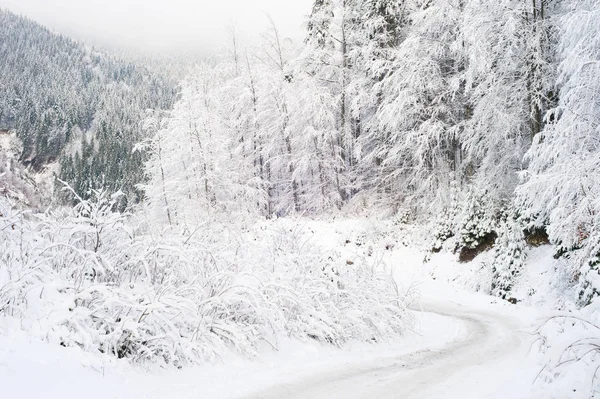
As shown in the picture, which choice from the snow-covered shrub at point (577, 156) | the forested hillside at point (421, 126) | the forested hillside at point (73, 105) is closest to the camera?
the snow-covered shrub at point (577, 156)

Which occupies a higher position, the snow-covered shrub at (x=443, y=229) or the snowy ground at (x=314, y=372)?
the snowy ground at (x=314, y=372)

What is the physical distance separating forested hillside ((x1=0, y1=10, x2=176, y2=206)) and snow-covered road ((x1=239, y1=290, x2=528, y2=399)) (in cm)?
7715

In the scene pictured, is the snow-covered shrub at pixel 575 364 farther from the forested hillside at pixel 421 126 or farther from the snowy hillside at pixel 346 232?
the forested hillside at pixel 421 126

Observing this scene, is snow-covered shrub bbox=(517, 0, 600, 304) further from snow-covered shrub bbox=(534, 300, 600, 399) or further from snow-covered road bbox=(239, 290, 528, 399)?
snow-covered shrub bbox=(534, 300, 600, 399)

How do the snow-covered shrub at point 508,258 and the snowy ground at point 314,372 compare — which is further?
the snow-covered shrub at point 508,258

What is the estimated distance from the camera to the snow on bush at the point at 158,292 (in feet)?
13.5

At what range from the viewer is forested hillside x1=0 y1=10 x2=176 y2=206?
96.7m

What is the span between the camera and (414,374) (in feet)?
16.5

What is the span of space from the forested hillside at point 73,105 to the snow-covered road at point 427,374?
3037 inches

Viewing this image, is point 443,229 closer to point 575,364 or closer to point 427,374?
point 427,374

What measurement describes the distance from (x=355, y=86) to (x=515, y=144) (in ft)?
30.8

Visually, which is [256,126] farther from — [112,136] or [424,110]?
[112,136]

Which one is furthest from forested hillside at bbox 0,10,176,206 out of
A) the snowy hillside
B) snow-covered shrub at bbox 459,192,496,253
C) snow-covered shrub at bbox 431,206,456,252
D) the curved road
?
the curved road

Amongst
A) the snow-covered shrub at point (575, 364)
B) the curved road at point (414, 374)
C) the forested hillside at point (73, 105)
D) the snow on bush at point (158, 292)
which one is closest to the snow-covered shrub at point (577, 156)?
the curved road at point (414, 374)
